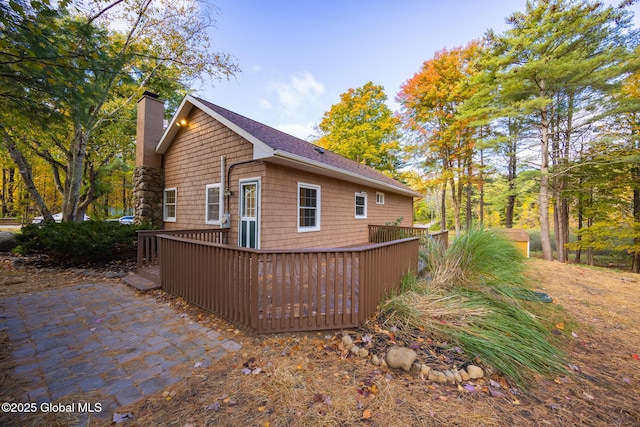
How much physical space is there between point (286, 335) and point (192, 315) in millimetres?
1574

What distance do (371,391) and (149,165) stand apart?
9596mm

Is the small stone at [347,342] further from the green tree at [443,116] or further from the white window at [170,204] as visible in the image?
the green tree at [443,116]

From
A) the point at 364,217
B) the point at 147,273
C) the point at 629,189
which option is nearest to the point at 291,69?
the point at 364,217

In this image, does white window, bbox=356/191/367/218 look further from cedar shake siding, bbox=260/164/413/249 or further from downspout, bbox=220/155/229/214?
downspout, bbox=220/155/229/214

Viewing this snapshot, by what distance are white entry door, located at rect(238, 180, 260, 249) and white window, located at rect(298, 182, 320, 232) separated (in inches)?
51.2

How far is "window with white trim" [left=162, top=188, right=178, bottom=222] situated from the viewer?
823 centimetres

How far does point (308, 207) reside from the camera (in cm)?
704

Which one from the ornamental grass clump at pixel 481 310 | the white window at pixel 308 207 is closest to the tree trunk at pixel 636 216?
the ornamental grass clump at pixel 481 310

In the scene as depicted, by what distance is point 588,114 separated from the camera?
9.12m

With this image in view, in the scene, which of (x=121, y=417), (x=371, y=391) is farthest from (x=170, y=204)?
(x=371, y=391)

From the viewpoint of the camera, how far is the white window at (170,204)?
823 cm

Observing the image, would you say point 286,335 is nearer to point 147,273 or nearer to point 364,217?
point 147,273

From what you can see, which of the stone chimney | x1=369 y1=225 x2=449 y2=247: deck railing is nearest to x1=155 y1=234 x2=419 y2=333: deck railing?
x1=369 y1=225 x2=449 y2=247: deck railing

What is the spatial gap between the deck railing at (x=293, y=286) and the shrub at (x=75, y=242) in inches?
175
